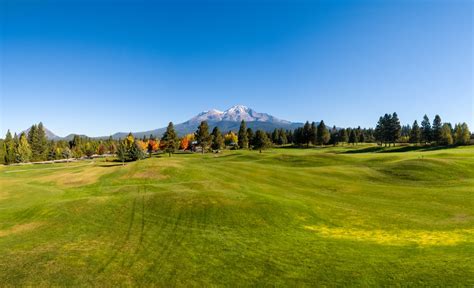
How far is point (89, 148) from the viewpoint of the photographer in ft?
565

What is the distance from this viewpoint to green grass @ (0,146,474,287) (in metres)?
13.8

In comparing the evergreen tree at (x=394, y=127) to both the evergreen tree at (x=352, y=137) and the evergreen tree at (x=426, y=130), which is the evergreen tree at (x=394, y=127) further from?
the evergreen tree at (x=352, y=137)

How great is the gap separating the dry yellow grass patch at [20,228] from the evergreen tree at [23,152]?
129079mm

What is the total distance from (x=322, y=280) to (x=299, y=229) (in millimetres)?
8922

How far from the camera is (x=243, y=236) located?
19.8 meters

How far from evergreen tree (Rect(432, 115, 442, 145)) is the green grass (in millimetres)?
85903

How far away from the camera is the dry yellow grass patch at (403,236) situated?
1842cm

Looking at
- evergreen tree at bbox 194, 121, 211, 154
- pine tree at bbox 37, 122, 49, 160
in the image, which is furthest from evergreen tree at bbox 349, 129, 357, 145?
pine tree at bbox 37, 122, 49, 160

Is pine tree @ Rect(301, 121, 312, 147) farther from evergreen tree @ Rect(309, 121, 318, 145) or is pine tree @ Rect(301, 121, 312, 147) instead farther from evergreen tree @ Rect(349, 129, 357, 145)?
evergreen tree @ Rect(349, 129, 357, 145)

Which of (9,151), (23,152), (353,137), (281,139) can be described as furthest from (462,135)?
(9,151)

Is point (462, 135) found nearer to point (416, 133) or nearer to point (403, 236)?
point (416, 133)

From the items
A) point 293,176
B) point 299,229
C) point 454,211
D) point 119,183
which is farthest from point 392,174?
point 119,183

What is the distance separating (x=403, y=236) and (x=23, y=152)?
6025 inches

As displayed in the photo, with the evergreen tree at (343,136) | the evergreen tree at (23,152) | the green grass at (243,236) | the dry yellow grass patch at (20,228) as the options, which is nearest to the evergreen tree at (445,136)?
the evergreen tree at (343,136)
